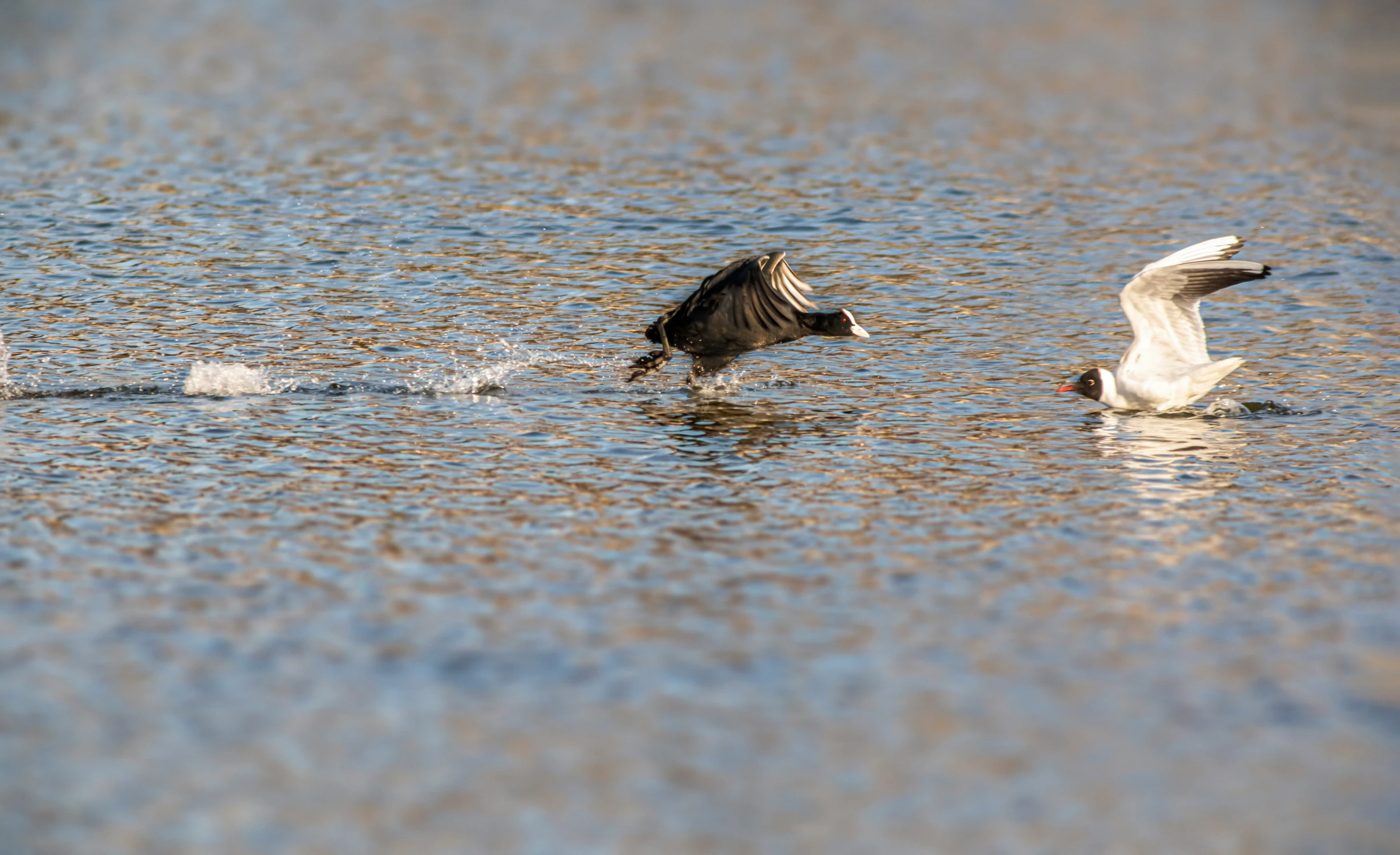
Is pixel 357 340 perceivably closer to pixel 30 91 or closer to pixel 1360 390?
pixel 1360 390

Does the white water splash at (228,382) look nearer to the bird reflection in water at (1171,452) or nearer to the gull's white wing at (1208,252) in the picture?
the bird reflection in water at (1171,452)

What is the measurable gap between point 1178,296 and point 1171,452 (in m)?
1.47

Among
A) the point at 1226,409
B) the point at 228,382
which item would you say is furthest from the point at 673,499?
the point at 1226,409

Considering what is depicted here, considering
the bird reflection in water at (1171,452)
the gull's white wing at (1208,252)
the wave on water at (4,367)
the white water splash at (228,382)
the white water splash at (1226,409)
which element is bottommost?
the bird reflection in water at (1171,452)

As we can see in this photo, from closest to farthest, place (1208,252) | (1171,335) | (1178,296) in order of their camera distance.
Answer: (1208,252)
(1178,296)
(1171,335)

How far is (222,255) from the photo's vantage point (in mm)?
17703

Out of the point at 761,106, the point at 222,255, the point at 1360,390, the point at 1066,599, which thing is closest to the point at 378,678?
the point at 1066,599

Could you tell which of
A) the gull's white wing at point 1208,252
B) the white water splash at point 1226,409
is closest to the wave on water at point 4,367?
the gull's white wing at point 1208,252

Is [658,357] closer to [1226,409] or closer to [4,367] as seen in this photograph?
[1226,409]

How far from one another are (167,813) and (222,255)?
12.2 meters

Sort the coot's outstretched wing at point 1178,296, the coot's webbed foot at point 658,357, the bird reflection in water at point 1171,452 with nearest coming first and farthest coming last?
the bird reflection in water at point 1171,452, the coot's outstretched wing at point 1178,296, the coot's webbed foot at point 658,357

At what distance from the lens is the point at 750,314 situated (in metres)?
12.8

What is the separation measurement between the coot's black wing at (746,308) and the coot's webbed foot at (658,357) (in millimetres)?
123

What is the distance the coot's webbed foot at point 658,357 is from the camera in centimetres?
1316
